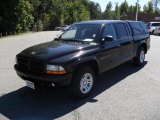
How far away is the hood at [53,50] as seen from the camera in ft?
19.9

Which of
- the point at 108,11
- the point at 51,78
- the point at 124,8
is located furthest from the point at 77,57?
the point at 108,11

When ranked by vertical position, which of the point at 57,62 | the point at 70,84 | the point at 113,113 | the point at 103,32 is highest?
the point at 103,32

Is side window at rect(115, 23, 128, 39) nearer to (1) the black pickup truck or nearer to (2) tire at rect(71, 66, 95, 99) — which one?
(1) the black pickup truck

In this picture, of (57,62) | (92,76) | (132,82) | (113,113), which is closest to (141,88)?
(132,82)

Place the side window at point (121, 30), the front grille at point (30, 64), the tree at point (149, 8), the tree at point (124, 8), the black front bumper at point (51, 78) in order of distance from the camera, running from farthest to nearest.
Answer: the tree at point (124, 8) → the tree at point (149, 8) → the side window at point (121, 30) → the front grille at point (30, 64) → the black front bumper at point (51, 78)

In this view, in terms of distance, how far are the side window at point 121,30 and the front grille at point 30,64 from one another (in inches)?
118

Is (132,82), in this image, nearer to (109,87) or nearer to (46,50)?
(109,87)

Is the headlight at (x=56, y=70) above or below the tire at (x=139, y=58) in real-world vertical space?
above

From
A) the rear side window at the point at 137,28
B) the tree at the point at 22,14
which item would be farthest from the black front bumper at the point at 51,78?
the tree at the point at 22,14

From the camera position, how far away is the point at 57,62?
5816mm

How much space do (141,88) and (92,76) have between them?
57.6 inches

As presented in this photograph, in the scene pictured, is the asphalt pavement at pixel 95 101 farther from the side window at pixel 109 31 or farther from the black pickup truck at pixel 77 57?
the side window at pixel 109 31

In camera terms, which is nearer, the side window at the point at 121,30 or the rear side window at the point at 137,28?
the side window at the point at 121,30

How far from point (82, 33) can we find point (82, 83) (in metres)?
1.65
